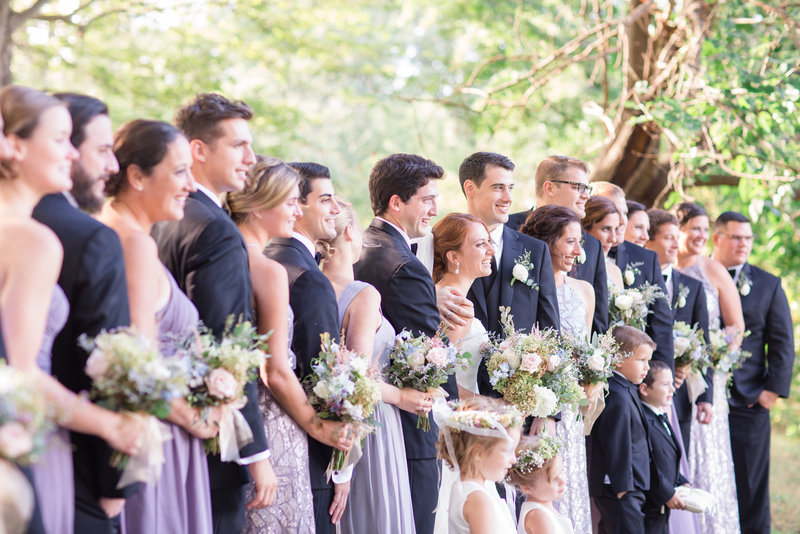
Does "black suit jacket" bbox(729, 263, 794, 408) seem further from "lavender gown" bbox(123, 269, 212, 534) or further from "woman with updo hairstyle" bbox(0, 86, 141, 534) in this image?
"woman with updo hairstyle" bbox(0, 86, 141, 534)

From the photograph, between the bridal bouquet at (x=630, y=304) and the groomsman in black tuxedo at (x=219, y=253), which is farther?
the bridal bouquet at (x=630, y=304)

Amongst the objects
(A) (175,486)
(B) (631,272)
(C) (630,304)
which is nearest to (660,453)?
(C) (630,304)

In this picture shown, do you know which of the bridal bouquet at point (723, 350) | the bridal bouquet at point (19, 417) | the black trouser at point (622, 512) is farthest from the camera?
the bridal bouquet at point (723, 350)

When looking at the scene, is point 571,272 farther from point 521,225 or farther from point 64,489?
point 64,489

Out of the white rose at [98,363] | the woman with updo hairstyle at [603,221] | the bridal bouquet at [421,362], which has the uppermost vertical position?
the woman with updo hairstyle at [603,221]

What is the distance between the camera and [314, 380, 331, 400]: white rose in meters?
4.05

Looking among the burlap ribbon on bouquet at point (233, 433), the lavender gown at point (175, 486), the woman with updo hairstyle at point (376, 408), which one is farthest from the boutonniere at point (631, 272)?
the lavender gown at point (175, 486)

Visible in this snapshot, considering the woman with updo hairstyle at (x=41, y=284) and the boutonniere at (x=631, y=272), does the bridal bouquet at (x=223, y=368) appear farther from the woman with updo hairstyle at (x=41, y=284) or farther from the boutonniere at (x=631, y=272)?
the boutonniere at (x=631, y=272)

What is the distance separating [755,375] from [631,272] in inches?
103

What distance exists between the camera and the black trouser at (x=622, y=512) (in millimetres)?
6090

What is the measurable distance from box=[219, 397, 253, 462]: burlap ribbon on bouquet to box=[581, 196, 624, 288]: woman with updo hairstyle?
386 cm

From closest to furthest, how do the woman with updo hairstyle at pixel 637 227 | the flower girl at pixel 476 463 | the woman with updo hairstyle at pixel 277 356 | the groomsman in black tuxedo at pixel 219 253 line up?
the groomsman in black tuxedo at pixel 219 253, the woman with updo hairstyle at pixel 277 356, the flower girl at pixel 476 463, the woman with updo hairstyle at pixel 637 227

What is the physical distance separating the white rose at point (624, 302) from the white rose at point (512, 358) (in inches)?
70.9

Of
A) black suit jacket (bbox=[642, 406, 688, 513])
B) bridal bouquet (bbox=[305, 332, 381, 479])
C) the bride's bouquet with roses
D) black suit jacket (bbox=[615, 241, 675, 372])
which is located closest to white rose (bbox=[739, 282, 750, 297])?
black suit jacket (bbox=[615, 241, 675, 372])
